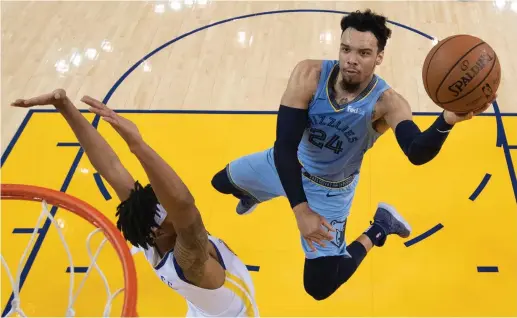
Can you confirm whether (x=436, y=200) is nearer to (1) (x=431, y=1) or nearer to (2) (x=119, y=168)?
(2) (x=119, y=168)

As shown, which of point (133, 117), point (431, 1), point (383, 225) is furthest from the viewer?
point (431, 1)

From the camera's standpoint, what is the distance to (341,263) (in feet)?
12.8

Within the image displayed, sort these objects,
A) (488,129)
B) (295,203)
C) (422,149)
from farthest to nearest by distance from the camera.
Result: 1. (488,129)
2. (295,203)
3. (422,149)

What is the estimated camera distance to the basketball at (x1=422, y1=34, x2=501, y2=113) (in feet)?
9.55

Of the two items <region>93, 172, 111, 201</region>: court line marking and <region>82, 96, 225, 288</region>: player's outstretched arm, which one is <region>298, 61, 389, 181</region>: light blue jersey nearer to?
<region>82, 96, 225, 288</region>: player's outstretched arm

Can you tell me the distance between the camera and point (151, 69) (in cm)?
648

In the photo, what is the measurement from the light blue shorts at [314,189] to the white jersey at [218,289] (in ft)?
2.92

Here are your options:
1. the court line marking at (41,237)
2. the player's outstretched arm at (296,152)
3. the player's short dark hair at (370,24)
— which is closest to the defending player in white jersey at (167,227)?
the player's outstretched arm at (296,152)

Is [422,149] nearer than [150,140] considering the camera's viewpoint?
Yes

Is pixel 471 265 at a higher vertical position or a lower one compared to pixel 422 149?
lower

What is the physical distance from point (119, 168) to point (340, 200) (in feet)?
5.15

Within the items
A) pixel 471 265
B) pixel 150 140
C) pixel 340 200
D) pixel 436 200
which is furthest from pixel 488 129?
pixel 150 140

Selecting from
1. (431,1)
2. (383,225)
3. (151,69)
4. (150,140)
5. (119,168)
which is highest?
(431,1)

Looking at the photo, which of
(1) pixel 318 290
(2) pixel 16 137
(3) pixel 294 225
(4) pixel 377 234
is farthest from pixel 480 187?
(2) pixel 16 137
